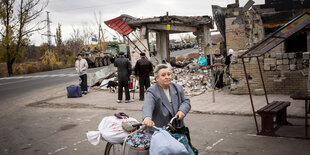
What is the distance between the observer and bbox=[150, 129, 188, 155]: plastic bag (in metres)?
2.61

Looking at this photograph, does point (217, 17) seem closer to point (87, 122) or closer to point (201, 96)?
point (201, 96)

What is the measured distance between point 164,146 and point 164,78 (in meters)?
0.94

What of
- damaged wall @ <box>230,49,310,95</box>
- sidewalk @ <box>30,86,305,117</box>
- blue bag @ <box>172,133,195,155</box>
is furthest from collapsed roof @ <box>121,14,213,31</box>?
blue bag @ <box>172,133,195,155</box>

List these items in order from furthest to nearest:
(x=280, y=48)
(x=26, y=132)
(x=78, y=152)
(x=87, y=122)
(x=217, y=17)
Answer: (x=217, y=17)
(x=280, y=48)
(x=87, y=122)
(x=26, y=132)
(x=78, y=152)

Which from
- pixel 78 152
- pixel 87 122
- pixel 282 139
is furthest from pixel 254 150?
pixel 87 122

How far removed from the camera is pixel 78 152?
18.3 ft

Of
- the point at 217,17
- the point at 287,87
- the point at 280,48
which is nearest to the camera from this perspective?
the point at 287,87

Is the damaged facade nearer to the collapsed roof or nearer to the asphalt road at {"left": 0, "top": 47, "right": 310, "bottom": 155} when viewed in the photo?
the collapsed roof

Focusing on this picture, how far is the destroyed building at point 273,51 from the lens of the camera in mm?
10500

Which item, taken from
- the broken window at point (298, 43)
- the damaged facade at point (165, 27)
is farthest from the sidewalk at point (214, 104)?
the damaged facade at point (165, 27)

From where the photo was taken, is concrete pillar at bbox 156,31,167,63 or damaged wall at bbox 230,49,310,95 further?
concrete pillar at bbox 156,31,167,63

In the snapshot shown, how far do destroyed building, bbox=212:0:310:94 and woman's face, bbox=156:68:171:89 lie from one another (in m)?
6.44

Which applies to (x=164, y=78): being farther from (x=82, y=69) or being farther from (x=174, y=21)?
(x=174, y=21)

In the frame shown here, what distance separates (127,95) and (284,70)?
5599 mm
